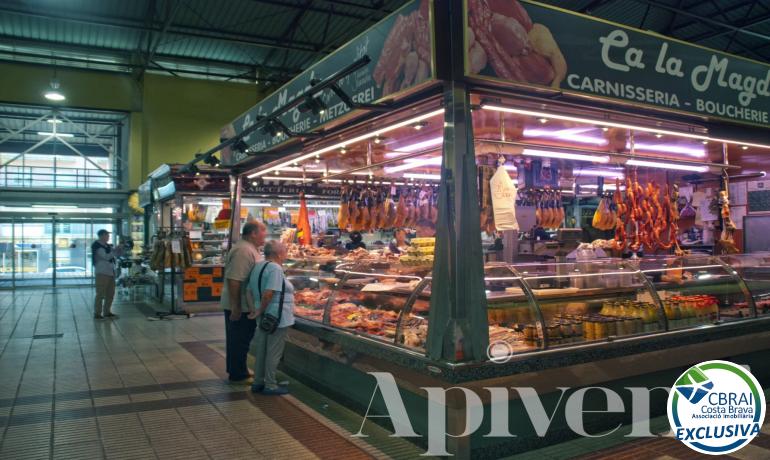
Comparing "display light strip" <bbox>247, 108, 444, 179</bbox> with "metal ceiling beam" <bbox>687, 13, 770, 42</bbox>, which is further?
"metal ceiling beam" <bbox>687, 13, 770, 42</bbox>

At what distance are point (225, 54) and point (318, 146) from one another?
13407mm

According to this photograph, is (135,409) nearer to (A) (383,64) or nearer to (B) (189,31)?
(A) (383,64)

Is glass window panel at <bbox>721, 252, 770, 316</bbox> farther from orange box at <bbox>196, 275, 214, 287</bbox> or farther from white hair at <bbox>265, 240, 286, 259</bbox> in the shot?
orange box at <bbox>196, 275, 214, 287</bbox>

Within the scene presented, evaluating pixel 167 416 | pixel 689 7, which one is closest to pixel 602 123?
pixel 167 416

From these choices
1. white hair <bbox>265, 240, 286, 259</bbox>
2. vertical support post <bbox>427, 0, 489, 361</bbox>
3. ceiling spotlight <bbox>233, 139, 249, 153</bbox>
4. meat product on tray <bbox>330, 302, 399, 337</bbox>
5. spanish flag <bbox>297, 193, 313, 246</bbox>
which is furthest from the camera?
spanish flag <bbox>297, 193, 313, 246</bbox>

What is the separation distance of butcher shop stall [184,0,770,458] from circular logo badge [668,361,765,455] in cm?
54

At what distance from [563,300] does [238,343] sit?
3.53 metres

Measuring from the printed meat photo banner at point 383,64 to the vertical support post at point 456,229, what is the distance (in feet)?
0.47

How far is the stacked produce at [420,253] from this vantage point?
607 cm

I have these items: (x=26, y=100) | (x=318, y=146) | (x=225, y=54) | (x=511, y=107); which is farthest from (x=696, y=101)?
(x=26, y=100)

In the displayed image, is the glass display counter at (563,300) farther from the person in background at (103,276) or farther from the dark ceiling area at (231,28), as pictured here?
the dark ceiling area at (231,28)

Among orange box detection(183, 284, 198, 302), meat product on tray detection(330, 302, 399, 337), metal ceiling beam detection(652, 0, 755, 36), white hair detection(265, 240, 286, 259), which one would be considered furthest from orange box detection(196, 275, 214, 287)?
metal ceiling beam detection(652, 0, 755, 36)

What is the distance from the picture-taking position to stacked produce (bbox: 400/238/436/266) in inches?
239

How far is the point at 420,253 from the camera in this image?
6266 millimetres
